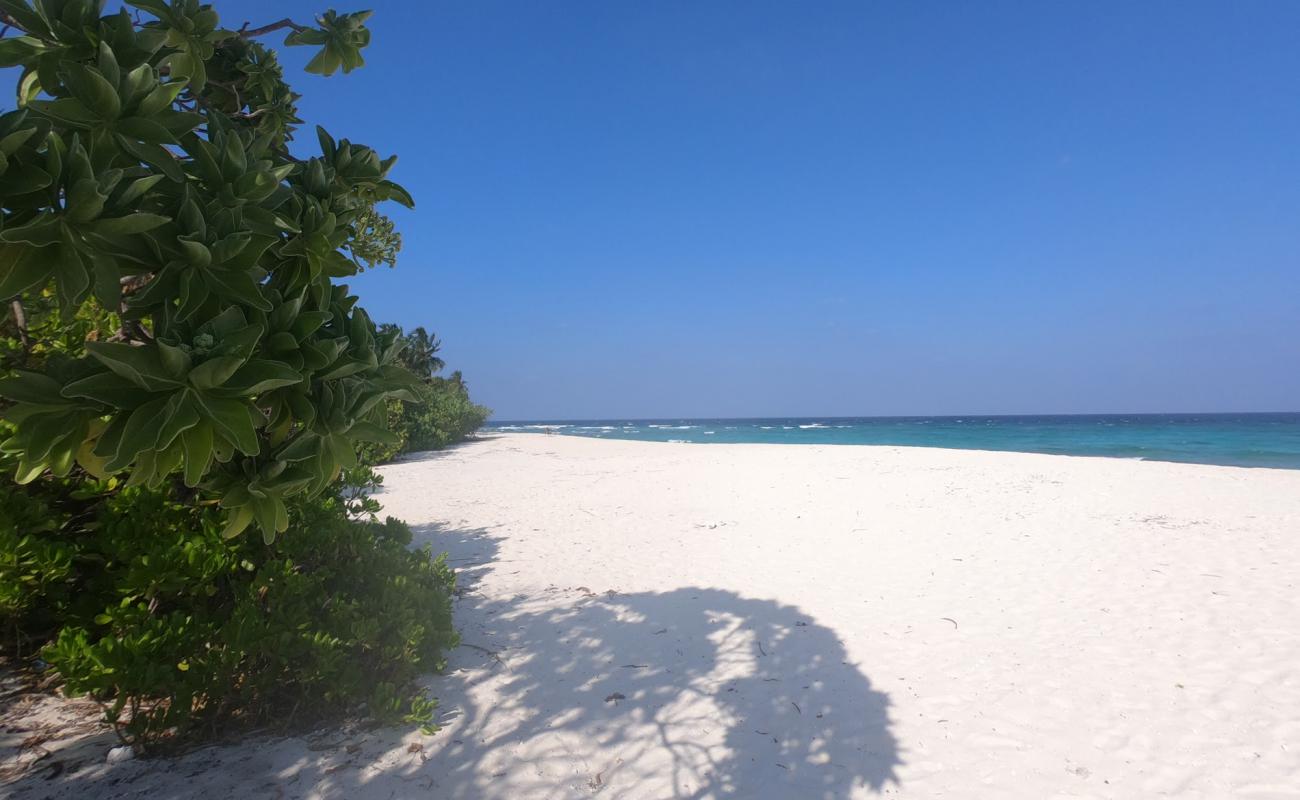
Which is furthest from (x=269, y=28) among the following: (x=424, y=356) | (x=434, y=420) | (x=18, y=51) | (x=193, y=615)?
(x=424, y=356)

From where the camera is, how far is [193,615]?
11.5 ft

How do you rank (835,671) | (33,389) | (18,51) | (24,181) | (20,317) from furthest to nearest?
1. (835,671)
2. (20,317)
3. (18,51)
4. (33,389)
5. (24,181)

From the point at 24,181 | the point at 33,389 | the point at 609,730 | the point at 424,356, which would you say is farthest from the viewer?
the point at 424,356

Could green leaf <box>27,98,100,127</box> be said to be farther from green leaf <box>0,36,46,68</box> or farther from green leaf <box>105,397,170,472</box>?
green leaf <box>105,397,170,472</box>

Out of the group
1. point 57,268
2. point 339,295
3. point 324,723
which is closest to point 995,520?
point 324,723

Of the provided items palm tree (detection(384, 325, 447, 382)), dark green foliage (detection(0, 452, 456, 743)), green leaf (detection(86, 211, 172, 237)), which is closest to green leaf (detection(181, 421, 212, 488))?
green leaf (detection(86, 211, 172, 237))

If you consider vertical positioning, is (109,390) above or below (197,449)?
above

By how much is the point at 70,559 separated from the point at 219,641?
0.87m

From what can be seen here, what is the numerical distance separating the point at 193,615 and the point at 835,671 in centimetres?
436

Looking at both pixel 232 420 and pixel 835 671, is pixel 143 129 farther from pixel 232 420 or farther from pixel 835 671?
pixel 835 671

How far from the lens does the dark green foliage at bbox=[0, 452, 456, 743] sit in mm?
3033

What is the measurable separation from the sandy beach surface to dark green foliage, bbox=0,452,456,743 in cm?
25

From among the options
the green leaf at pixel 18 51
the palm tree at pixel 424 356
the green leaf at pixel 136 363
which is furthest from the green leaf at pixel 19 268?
the palm tree at pixel 424 356

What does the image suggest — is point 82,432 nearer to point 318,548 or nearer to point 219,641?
point 219,641
